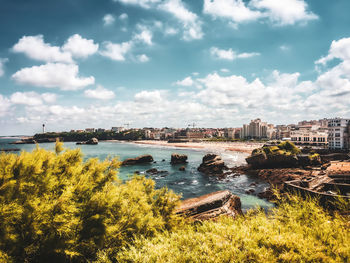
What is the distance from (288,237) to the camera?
567 cm

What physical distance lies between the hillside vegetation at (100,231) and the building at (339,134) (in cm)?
9565

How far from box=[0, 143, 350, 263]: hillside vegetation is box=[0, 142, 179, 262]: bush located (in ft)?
0.11

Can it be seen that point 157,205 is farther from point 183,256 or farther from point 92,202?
point 183,256

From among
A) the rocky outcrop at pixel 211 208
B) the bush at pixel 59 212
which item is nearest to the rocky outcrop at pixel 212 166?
the rocky outcrop at pixel 211 208

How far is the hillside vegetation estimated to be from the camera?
5723 millimetres

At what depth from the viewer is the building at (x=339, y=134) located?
7869 centimetres

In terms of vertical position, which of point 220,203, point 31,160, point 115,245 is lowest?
point 220,203

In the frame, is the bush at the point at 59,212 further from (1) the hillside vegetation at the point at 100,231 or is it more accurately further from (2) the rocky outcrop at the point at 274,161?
(2) the rocky outcrop at the point at 274,161

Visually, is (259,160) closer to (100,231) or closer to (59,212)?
(100,231)

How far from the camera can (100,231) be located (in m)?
8.80

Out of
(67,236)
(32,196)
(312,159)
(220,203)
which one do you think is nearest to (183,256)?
(67,236)

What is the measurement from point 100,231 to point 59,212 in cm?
236

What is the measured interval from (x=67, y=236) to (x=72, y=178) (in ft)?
9.45

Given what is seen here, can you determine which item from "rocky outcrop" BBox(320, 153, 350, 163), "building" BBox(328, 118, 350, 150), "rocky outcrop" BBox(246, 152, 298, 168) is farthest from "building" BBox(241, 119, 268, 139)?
"rocky outcrop" BBox(246, 152, 298, 168)
